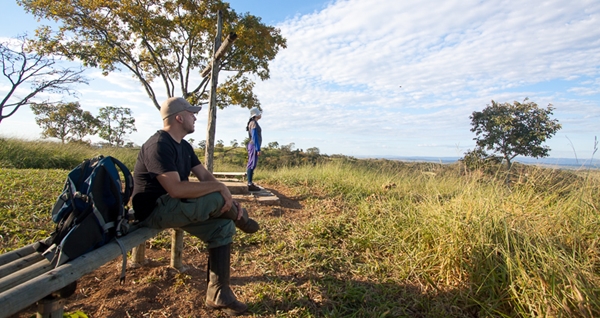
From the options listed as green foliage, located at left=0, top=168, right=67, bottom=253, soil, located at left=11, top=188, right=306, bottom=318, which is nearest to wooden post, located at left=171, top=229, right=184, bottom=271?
soil, located at left=11, top=188, right=306, bottom=318

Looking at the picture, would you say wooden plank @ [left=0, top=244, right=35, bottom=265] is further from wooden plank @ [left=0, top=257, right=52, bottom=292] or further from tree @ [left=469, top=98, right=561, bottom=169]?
tree @ [left=469, top=98, right=561, bottom=169]

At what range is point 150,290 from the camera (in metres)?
2.56

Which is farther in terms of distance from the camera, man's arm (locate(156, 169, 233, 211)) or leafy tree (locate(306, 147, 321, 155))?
leafy tree (locate(306, 147, 321, 155))

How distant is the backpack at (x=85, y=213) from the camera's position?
172cm

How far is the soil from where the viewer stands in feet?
7.48

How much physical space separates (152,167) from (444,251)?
2.55 meters

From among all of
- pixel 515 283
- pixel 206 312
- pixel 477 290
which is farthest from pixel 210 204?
pixel 515 283

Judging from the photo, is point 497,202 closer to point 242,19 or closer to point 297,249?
point 297,249

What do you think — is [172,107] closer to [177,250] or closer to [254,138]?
[177,250]

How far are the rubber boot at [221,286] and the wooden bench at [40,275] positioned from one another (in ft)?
1.77

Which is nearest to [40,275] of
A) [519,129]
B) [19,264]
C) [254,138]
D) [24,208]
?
[19,264]

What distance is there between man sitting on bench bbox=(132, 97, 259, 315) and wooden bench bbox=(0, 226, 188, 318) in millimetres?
288

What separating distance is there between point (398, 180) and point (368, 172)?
5.01 feet

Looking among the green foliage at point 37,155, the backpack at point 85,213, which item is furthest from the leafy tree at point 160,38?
the backpack at point 85,213
